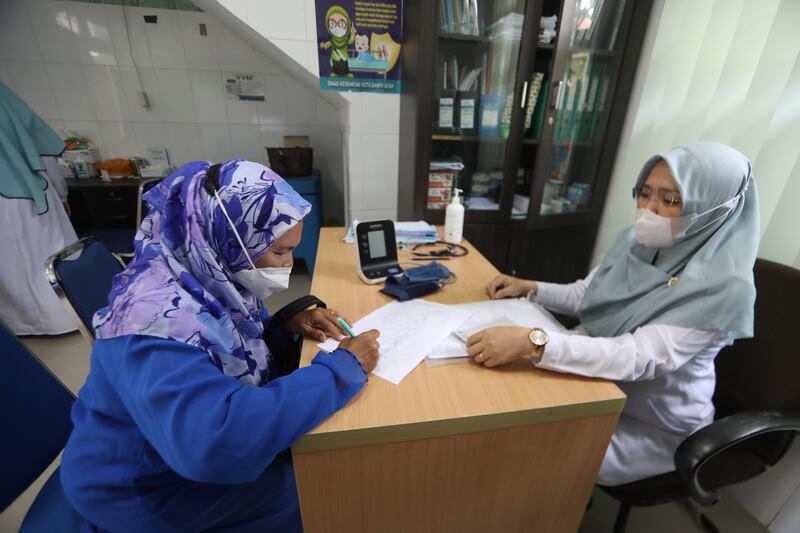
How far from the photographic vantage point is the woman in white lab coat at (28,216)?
5.86 feet

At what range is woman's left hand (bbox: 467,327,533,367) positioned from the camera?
772mm

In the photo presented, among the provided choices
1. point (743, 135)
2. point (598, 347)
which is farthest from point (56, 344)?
point (743, 135)

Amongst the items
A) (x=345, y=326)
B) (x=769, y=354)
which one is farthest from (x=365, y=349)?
(x=769, y=354)

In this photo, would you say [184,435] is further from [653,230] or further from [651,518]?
[651,518]

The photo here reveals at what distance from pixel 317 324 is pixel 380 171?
1.46 m

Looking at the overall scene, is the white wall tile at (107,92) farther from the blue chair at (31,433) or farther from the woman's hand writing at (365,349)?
the woman's hand writing at (365,349)

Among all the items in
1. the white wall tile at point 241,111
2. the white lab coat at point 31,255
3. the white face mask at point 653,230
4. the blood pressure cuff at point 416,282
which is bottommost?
the white lab coat at point 31,255

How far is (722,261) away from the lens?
2.71 feet

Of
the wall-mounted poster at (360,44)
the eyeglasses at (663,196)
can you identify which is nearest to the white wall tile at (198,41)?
the wall-mounted poster at (360,44)

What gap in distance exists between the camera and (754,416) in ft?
2.65

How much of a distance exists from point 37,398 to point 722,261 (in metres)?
1.64

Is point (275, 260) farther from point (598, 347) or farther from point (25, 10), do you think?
point (25, 10)

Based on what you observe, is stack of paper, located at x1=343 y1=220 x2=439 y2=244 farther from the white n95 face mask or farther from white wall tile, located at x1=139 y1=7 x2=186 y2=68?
white wall tile, located at x1=139 y1=7 x2=186 y2=68

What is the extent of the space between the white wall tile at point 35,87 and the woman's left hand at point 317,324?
3.25 metres
